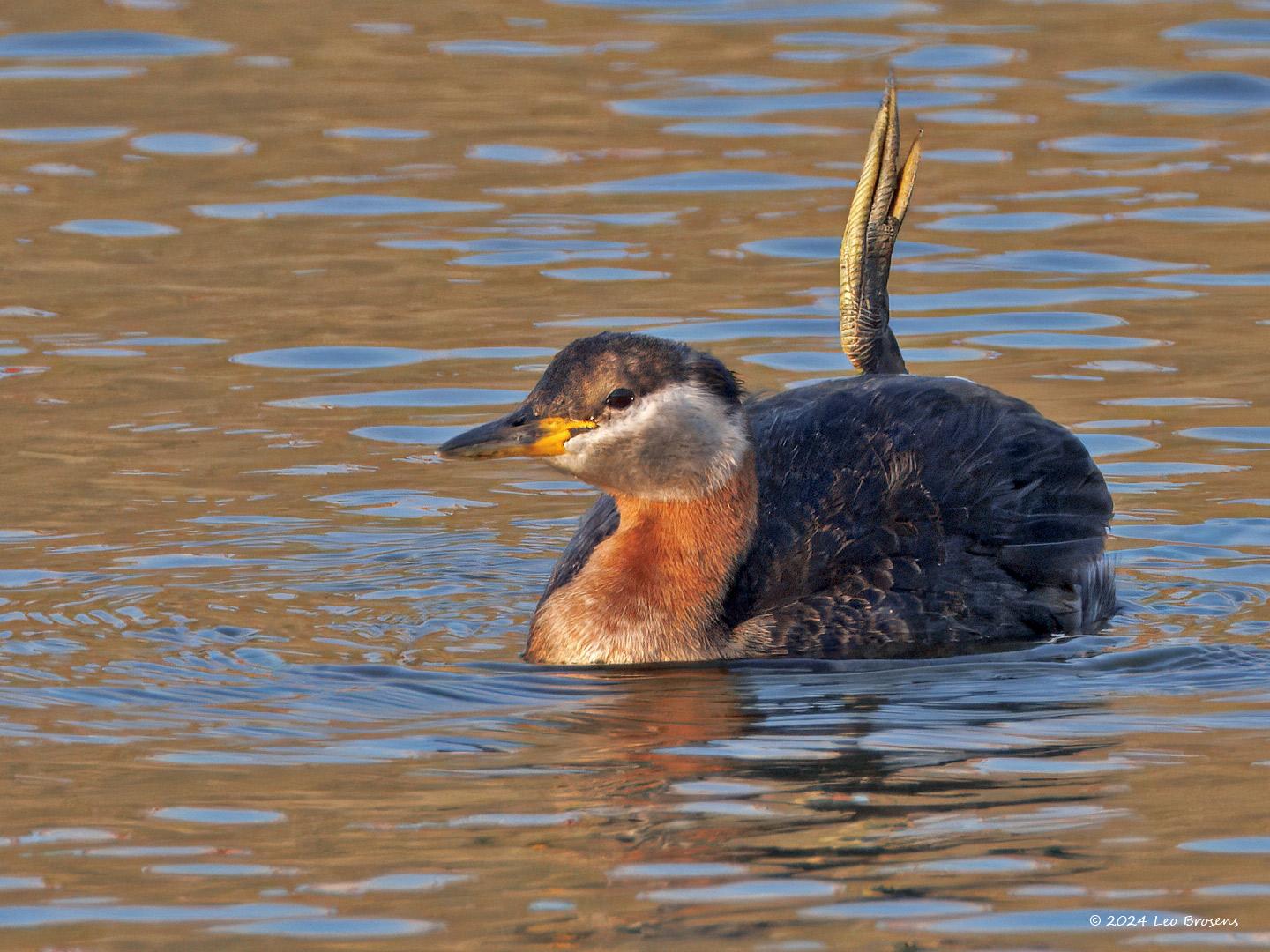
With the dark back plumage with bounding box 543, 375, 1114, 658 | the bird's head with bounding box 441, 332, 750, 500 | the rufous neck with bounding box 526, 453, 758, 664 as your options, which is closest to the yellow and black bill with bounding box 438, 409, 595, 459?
the bird's head with bounding box 441, 332, 750, 500

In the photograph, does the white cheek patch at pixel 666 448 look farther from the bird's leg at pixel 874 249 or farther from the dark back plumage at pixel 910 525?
the bird's leg at pixel 874 249

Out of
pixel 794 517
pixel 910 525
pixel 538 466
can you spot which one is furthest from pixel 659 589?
pixel 538 466

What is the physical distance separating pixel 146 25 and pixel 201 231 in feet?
16.0

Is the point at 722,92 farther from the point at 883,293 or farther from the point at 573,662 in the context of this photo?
the point at 573,662

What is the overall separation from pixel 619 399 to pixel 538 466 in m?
3.64

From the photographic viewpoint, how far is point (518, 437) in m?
8.91

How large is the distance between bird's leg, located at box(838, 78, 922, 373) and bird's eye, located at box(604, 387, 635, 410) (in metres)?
2.21

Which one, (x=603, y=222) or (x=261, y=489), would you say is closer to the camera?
(x=261, y=489)

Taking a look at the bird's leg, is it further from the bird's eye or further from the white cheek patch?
the bird's eye

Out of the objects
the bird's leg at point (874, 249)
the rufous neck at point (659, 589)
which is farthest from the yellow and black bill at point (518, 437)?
the bird's leg at point (874, 249)

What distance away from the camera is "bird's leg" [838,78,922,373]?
1102 cm

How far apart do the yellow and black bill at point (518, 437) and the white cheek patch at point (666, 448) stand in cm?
4

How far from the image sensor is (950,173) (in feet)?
55.7

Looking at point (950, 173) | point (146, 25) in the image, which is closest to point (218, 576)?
point (950, 173)
